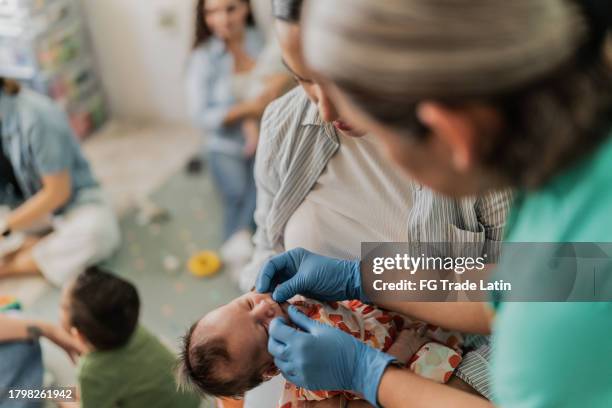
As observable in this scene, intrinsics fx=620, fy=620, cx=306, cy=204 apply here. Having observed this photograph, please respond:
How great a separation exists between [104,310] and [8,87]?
1000 millimetres

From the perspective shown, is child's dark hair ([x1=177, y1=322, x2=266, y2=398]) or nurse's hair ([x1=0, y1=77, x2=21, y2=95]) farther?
nurse's hair ([x1=0, y1=77, x2=21, y2=95])

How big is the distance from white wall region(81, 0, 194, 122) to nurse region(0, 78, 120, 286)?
1018mm

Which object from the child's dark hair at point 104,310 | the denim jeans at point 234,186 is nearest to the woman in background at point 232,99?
the denim jeans at point 234,186

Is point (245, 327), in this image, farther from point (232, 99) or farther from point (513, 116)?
point (232, 99)

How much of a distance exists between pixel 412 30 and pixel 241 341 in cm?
84

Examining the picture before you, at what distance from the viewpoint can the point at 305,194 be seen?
132 centimetres

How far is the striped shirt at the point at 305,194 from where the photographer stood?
3.84ft

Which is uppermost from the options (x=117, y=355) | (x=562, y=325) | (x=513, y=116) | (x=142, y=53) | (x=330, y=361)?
(x=513, y=116)

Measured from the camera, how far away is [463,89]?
59 cm

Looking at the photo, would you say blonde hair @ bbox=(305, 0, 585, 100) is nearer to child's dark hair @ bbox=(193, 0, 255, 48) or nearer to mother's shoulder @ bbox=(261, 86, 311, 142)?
mother's shoulder @ bbox=(261, 86, 311, 142)

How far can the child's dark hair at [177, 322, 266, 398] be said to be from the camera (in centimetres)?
125

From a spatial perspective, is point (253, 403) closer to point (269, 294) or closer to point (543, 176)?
point (269, 294)

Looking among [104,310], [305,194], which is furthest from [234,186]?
[305,194]

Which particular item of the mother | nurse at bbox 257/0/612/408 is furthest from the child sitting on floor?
nurse at bbox 257/0/612/408
